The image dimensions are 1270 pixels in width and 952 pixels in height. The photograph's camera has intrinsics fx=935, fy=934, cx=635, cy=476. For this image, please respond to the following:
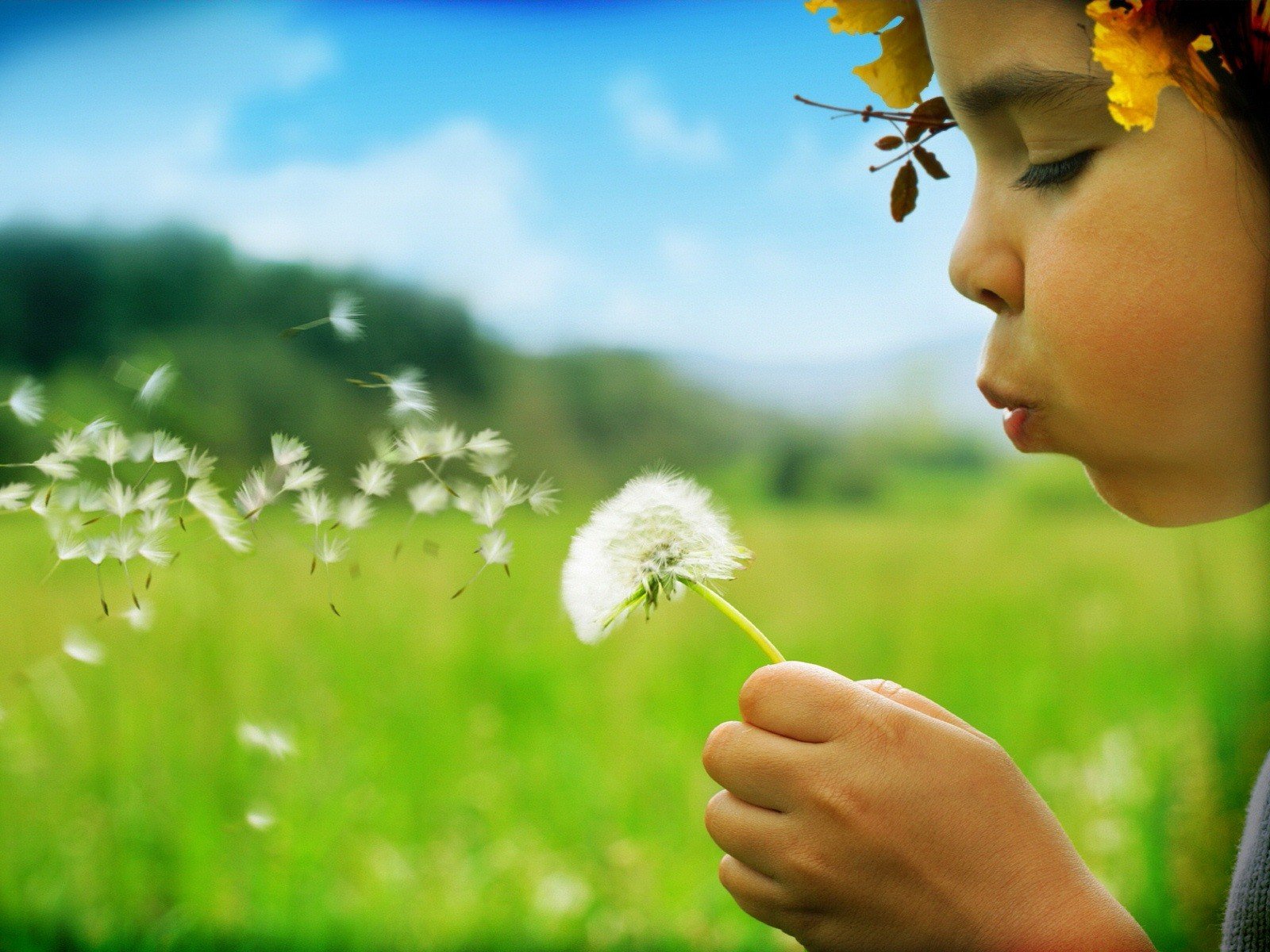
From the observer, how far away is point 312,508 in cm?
41

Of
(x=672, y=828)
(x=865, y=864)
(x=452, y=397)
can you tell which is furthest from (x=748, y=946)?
(x=452, y=397)

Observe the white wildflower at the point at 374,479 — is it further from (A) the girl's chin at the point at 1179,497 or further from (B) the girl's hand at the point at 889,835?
(A) the girl's chin at the point at 1179,497

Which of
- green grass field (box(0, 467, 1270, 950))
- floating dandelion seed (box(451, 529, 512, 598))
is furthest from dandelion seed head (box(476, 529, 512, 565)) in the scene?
green grass field (box(0, 467, 1270, 950))

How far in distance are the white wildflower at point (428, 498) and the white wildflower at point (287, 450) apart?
5cm

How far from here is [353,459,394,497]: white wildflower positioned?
1.35 feet

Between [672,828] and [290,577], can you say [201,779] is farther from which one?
[672,828]

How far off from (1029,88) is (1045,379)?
133 mm

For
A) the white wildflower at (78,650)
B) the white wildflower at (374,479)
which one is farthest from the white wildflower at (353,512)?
the white wildflower at (78,650)

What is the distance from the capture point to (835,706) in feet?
1.28

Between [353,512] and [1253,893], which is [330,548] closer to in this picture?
[353,512]

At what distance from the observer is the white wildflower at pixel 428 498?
432 mm

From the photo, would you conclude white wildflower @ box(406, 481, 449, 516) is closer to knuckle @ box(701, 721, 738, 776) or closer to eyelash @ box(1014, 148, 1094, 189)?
knuckle @ box(701, 721, 738, 776)

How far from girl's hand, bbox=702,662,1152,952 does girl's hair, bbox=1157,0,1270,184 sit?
0.29m

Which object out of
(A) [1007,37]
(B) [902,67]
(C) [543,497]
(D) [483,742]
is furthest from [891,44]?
(D) [483,742]
